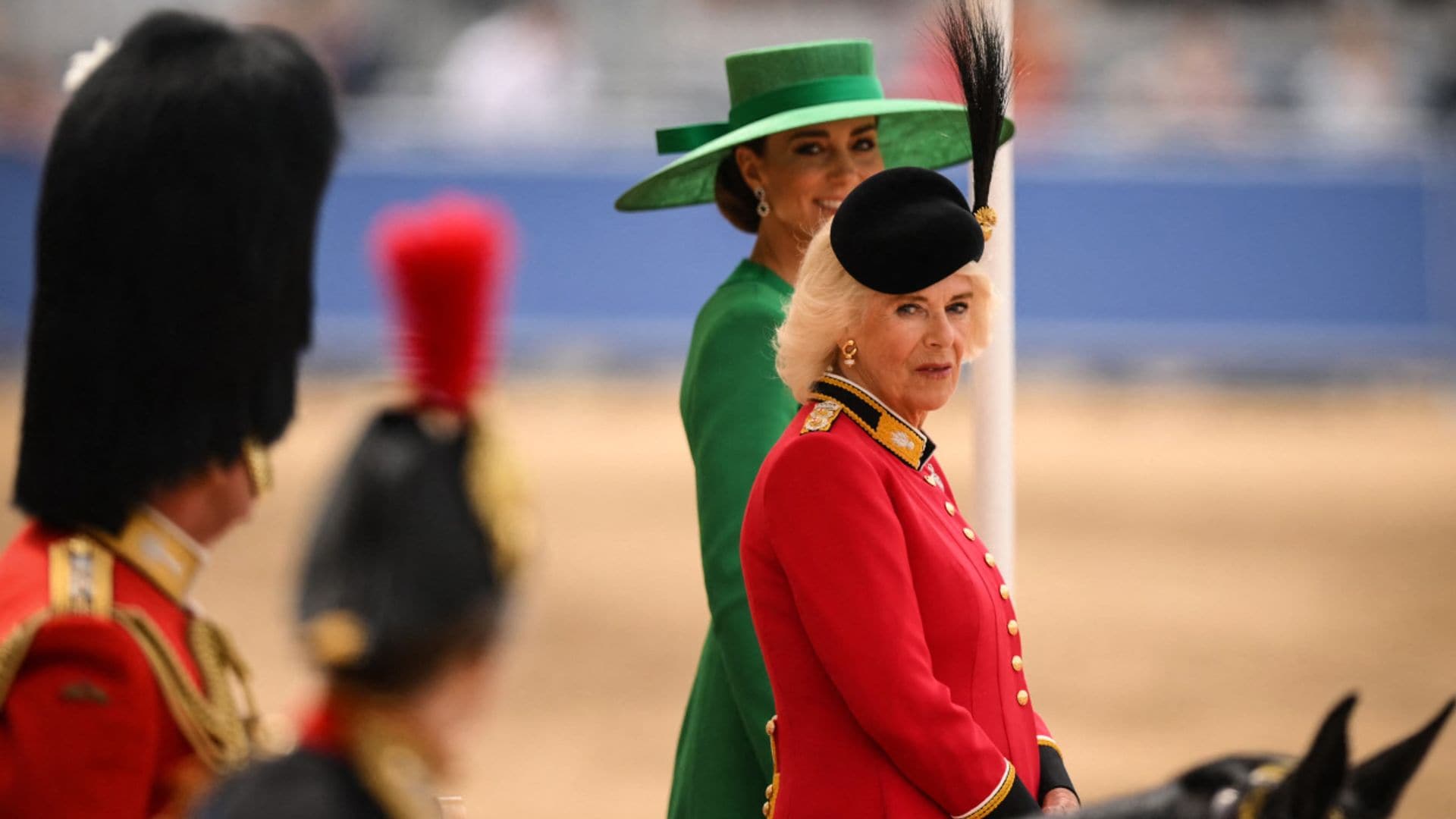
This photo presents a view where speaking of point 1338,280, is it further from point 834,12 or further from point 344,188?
point 344,188

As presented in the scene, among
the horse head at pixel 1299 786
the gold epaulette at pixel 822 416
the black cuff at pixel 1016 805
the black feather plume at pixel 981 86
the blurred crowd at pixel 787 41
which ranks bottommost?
the horse head at pixel 1299 786

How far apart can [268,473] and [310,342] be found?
0.82ft

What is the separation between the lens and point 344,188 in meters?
12.8

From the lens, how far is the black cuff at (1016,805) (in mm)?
2365

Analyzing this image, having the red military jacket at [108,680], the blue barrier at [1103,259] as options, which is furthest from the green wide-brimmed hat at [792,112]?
the blue barrier at [1103,259]

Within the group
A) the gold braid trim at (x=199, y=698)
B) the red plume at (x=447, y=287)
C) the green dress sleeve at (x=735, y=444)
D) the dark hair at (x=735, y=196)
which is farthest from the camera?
the dark hair at (x=735, y=196)

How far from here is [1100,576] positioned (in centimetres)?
879

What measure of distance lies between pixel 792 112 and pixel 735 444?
1.99 ft

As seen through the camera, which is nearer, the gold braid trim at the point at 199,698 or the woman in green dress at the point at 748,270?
the gold braid trim at the point at 199,698

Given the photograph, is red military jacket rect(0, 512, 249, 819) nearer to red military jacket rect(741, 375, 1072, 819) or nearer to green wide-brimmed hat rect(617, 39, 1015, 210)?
red military jacket rect(741, 375, 1072, 819)

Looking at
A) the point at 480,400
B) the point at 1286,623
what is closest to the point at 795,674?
the point at 480,400

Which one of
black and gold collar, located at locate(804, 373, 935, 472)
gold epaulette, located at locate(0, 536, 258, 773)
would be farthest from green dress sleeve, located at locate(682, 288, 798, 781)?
gold epaulette, located at locate(0, 536, 258, 773)

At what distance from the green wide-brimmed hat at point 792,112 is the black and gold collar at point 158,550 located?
1.16 meters

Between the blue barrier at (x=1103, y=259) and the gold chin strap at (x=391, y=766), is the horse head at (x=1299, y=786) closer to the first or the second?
the gold chin strap at (x=391, y=766)
